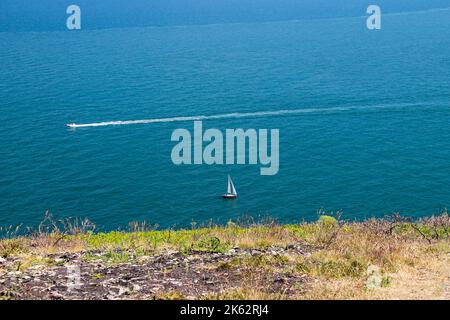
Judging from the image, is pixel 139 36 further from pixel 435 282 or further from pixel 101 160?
pixel 435 282

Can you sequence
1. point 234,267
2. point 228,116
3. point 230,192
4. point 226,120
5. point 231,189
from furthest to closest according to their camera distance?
point 228,116, point 226,120, point 231,189, point 230,192, point 234,267

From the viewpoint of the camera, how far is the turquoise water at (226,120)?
71.9 m

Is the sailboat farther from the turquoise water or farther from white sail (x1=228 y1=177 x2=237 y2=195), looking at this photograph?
the turquoise water

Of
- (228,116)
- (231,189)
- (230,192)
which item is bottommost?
(230,192)

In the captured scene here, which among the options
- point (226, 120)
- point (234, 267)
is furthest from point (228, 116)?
point (234, 267)

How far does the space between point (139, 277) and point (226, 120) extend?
8119 cm

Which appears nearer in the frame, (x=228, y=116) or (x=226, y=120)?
(x=226, y=120)

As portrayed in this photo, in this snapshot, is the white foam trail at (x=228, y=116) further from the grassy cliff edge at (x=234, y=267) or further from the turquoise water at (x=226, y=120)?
the grassy cliff edge at (x=234, y=267)

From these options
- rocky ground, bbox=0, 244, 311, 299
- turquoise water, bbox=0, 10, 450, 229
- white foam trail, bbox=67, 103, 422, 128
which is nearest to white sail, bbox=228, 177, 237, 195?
turquoise water, bbox=0, 10, 450, 229

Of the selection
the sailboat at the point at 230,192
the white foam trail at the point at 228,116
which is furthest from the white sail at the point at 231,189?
the white foam trail at the point at 228,116

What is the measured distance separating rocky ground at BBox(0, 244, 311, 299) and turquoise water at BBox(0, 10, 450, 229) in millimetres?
47450

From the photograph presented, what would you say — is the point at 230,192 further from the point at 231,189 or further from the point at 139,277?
the point at 139,277

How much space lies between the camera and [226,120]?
96812 millimetres
